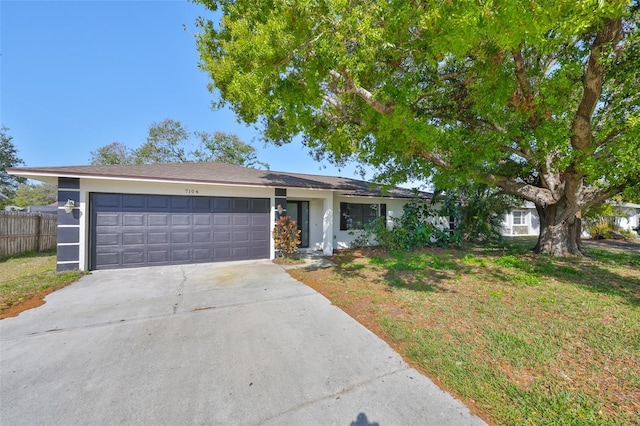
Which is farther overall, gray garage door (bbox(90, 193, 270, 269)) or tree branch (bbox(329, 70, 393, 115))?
gray garage door (bbox(90, 193, 270, 269))

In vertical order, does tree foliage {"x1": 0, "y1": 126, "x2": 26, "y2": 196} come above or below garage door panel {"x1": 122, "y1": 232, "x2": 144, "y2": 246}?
above

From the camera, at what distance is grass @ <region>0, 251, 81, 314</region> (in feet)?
16.7

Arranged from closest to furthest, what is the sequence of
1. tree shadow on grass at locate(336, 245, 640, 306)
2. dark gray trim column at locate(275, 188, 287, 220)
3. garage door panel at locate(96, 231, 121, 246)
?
1. tree shadow on grass at locate(336, 245, 640, 306)
2. garage door panel at locate(96, 231, 121, 246)
3. dark gray trim column at locate(275, 188, 287, 220)

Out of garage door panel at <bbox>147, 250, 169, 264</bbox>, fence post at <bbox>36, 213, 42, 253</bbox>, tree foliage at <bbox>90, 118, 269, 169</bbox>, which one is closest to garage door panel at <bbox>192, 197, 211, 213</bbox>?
garage door panel at <bbox>147, 250, 169, 264</bbox>

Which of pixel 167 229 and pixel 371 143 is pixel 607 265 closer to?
pixel 371 143

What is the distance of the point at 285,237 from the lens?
28.7 feet

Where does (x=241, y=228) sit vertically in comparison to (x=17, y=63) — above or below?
below

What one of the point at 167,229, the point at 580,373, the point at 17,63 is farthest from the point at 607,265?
the point at 17,63

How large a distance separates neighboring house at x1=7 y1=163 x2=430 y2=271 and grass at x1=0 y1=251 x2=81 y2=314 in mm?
606

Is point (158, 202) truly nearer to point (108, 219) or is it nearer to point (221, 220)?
point (108, 219)

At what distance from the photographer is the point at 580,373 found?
2.65 metres

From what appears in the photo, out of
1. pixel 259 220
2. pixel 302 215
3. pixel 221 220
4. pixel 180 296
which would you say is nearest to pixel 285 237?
pixel 259 220

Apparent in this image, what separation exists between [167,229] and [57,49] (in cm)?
631

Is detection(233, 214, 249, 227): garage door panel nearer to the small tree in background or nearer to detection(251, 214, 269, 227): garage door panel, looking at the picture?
detection(251, 214, 269, 227): garage door panel
